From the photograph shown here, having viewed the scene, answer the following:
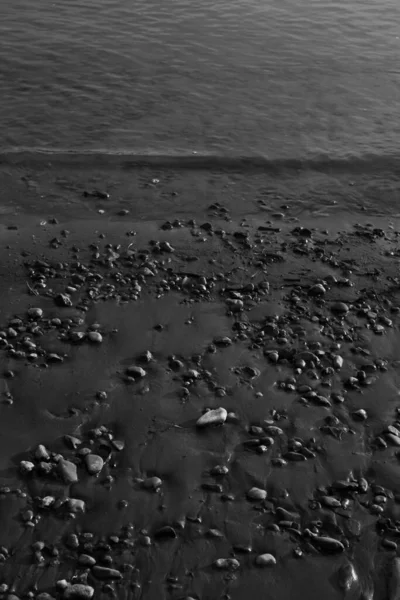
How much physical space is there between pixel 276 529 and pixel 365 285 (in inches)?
266

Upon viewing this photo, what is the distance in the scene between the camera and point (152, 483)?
9.55 metres

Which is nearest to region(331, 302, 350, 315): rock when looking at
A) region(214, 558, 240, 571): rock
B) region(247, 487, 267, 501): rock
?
region(247, 487, 267, 501): rock

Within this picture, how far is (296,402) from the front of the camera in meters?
11.2

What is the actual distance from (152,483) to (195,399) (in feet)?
6.17

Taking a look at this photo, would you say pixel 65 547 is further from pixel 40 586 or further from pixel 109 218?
pixel 109 218

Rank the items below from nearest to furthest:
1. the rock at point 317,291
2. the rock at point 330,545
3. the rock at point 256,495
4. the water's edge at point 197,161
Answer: the rock at point 330,545, the rock at point 256,495, the rock at point 317,291, the water's edge at point 197,161

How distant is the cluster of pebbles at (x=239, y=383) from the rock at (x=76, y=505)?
0.03 meters

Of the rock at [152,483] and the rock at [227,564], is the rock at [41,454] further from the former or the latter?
the rock at [227,564]

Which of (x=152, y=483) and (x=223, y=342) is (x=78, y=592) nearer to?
(x=152, y=483)

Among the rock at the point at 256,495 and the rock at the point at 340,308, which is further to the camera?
the rock at the point at 340,308

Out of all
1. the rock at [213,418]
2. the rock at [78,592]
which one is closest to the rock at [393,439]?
the rock at [213,418]

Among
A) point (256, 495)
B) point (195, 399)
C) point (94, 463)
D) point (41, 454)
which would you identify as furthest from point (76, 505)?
point (195, 399)

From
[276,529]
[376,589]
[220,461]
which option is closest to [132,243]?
[220,461]

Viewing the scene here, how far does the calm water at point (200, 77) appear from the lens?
21172 mm
